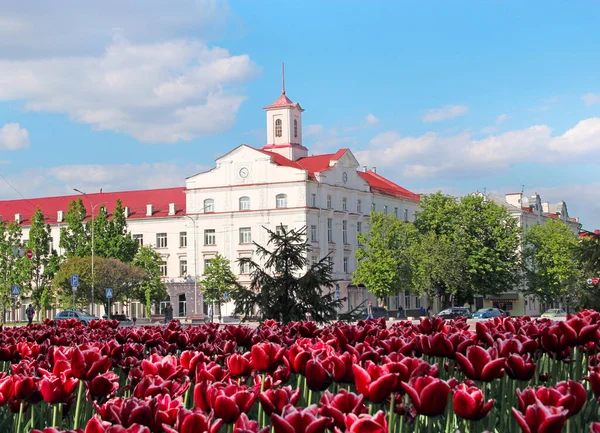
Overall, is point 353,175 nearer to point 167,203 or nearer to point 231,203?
point 231,203

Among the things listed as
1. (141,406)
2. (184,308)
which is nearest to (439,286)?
(184,308)

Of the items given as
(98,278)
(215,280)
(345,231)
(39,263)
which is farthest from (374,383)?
(345,231)

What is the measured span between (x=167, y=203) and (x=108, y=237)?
15.8 meters

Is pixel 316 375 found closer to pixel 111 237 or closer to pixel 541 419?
pixel 541 419

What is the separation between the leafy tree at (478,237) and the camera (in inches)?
3155

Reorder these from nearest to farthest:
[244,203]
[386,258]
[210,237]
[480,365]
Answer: [480,365] < [386,258] < [244,203] < [210,237]

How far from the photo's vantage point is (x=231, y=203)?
83188mm

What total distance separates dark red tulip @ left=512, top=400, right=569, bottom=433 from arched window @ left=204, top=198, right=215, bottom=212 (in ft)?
264

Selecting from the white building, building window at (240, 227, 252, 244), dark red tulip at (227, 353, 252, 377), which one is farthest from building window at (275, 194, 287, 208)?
dark red tulip at (227, 353, 252, 377)

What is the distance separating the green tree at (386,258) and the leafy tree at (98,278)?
1834 cm

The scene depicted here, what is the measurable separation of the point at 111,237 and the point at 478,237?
31602mm

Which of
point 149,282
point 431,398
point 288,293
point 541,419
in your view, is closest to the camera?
point 541,419

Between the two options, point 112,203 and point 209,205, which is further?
point 112,203

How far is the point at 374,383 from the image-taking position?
16.9 ft
